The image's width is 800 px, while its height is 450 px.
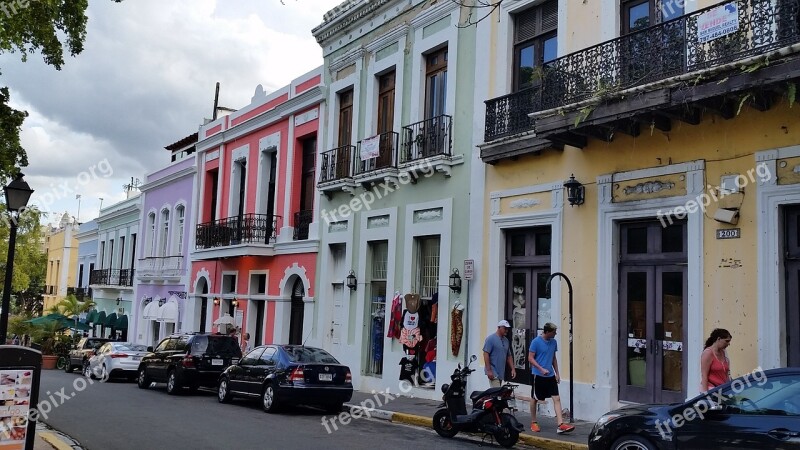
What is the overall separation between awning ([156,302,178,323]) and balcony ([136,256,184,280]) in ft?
4.27

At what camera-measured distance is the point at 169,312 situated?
29.3m

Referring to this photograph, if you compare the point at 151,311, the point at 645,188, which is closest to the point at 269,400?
the point at 645,188

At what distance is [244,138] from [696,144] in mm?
18670

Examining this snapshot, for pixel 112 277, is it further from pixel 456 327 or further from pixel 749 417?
pixel 749 417

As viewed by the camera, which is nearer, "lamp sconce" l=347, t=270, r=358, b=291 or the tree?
the tree

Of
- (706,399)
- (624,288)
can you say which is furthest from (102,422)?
(706,399)

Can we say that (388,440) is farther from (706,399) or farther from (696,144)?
(696,144)

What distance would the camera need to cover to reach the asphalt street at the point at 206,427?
417 inches

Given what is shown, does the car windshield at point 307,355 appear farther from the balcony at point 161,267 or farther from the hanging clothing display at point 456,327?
the balcony at point 161,267

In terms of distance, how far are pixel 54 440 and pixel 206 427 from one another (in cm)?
244

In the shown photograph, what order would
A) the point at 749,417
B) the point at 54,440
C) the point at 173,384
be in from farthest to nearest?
the point at 173,384
the point at 54,440
the point at 749,417

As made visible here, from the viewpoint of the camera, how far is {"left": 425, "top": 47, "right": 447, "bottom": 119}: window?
17.9 meters

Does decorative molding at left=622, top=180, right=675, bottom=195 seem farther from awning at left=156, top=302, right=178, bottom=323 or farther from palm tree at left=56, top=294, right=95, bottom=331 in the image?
palm tree at left=56, top=294, right=95, bottom=331

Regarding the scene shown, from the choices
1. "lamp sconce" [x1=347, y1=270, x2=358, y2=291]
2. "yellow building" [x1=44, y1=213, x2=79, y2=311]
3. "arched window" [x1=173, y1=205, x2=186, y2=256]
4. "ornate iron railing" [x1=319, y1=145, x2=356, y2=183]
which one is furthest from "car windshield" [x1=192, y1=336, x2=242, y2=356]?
"yellow building" [x1=44, y1=213, x2=79, y2=311]
